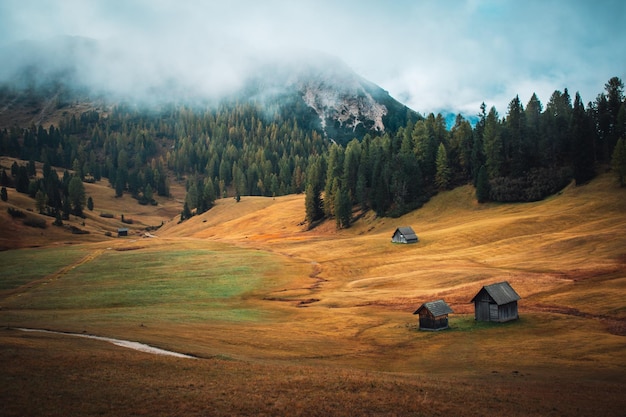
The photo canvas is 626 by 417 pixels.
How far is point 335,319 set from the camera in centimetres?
5906

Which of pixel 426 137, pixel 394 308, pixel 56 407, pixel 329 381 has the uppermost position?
pixel 426 137

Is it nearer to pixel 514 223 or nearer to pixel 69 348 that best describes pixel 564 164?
pixel 514 223

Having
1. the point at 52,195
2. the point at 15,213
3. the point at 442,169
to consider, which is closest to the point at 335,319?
the point at 442,169

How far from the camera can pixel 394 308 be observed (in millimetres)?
64625

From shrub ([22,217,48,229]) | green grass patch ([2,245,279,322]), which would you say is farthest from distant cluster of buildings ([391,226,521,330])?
shrub ([22,217,48,229])

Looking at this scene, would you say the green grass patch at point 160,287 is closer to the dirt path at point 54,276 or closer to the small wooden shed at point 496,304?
the dirt path at point 54,276

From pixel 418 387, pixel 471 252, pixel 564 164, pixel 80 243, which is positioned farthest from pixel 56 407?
pixel 564 164

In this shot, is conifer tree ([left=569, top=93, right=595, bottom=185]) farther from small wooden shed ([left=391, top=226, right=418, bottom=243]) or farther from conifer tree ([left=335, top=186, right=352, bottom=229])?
conifer tree ([left=335, top=186, right=352, bottom=229])

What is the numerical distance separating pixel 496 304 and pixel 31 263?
9094 centimetres

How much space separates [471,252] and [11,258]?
97251mm

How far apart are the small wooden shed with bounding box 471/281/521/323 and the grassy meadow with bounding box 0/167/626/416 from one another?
1.53m

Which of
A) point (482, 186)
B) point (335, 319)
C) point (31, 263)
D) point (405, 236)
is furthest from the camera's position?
point (482, 186)

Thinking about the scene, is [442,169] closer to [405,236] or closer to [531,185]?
[531,185]

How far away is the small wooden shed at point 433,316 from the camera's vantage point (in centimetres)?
5175
